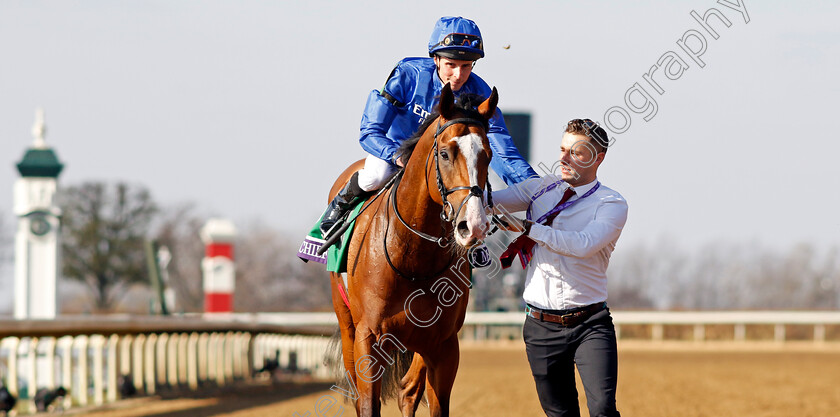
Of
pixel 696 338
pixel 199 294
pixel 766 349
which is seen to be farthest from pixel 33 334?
pixel 199 294

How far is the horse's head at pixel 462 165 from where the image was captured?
323cm

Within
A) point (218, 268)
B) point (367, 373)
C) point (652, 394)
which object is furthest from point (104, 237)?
point (367, 373)

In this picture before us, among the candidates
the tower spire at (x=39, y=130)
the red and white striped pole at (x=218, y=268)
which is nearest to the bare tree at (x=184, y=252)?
the red and white striped pole at (x=218, y=268)

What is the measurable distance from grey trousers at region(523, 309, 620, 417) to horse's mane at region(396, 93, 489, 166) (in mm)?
823

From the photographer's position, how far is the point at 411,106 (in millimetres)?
4414

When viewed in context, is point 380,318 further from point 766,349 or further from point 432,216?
point 766,349

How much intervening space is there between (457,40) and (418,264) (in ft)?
3.33

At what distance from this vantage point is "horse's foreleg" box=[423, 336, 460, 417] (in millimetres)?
4164

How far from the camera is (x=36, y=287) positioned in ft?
36.0

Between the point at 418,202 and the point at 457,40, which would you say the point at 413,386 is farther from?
the point at 457,40

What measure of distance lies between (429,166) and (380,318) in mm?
732

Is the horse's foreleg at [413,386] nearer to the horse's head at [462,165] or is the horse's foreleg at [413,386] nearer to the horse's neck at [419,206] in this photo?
the horse's neck at [419,206]

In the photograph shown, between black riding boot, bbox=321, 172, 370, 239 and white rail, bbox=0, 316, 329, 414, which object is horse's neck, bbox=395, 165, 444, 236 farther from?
white rail, bbox=0, 316, 329, 414

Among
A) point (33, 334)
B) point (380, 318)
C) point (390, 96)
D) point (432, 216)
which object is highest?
point (390, 96)
